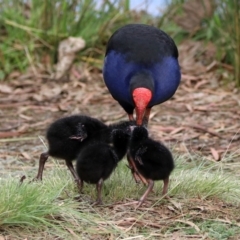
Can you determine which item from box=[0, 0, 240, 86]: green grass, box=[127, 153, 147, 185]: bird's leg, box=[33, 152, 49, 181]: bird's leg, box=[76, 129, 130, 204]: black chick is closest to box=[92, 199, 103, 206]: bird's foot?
box=[76, 129, 130, 204]: black chick

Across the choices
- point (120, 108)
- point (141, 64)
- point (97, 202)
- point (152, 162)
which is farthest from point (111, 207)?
point (120, 108)

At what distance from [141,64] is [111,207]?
4.10 ft

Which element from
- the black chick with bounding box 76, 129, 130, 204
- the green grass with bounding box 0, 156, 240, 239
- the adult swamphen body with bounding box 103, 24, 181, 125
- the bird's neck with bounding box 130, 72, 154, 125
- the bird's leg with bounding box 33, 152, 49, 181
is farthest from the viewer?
the adult swamphen body with bounding box 103, 24, 181, 125

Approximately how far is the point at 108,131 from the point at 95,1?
4133mm

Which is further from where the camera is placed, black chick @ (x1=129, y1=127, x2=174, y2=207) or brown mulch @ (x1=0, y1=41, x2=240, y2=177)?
brown mulch @ (x1=0, y1=41, x2=240, y2=177)

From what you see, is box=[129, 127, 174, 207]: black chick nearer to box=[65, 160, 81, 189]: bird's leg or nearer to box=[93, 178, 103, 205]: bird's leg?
box=[93, 178, 103, 205]: bird's leg

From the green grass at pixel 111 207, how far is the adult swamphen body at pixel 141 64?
66 centimetres

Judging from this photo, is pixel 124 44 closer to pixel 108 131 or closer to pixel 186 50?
pixel 108 131

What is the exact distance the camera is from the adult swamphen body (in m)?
5.27

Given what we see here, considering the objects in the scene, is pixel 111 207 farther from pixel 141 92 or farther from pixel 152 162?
pixel 141 92

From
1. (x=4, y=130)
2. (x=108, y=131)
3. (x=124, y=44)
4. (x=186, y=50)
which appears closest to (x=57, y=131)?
(x=108, y=131)

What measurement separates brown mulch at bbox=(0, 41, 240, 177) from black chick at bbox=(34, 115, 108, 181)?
67 centimetres

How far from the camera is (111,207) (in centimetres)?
435

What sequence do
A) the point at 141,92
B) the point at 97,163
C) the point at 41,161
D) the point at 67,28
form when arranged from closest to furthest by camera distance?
the point at 97,163 < the point at 41,161 < the point at 141,92 < the point at 67,28
